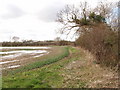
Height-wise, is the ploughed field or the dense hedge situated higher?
the dense hedge

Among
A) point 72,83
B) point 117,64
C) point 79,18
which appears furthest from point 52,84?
point 79,18

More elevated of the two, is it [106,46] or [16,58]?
[106,46]

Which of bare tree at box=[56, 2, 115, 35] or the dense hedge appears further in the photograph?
bare tree at box=[56, 2, 115, 35]

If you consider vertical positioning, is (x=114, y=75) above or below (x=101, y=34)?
below

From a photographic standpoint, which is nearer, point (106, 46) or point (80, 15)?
point (106, 46)

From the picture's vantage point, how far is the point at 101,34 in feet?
28.5

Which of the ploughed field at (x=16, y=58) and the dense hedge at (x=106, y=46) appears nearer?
the dense hedge at (x=106, y=46)

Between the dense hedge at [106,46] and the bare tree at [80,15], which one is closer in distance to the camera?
the dense hedge at [106,46]

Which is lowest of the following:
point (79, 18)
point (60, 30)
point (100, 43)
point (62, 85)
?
point (62, 85)

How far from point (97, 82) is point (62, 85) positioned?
149 centimetres

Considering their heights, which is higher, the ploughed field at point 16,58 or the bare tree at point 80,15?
the bare tree at point 80,15

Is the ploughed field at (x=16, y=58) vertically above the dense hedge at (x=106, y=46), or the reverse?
the dense hedge at (x=106, y=46)

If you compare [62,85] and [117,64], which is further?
[117,64]

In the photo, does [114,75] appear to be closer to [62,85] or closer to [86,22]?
[62,85]
